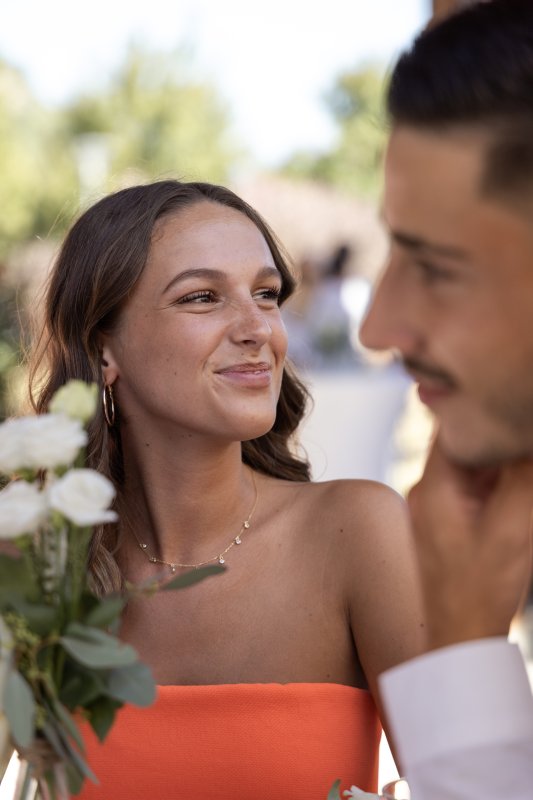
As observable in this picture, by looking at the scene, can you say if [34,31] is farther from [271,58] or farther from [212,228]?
[212,228]

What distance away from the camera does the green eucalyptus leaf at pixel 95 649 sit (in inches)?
62.0

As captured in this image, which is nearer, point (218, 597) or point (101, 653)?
point (101, 653)

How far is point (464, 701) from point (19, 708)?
669 mm

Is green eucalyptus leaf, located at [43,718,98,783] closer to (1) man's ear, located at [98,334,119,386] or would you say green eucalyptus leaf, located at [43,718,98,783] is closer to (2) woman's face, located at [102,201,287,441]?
(2) woman's face, located at [102,201,287,441]

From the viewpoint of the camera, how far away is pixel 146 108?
3247 centimetres

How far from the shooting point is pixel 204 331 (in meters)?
2.74

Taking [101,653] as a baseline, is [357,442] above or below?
below

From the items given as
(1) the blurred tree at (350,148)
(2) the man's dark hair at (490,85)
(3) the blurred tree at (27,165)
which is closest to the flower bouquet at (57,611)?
(2) the man's dark hair at (490,85)

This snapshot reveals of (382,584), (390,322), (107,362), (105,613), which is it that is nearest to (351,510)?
(382,584)

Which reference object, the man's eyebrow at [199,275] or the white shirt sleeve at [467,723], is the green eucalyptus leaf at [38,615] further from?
the man's eyebrow at [199,275]

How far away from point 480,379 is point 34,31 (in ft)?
107

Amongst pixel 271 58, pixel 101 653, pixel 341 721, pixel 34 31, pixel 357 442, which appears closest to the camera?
pixel 101 653

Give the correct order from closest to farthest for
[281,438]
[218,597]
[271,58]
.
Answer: [218,597]
[281,438]
[271,58]

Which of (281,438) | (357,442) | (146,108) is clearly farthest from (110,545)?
(146,108)
